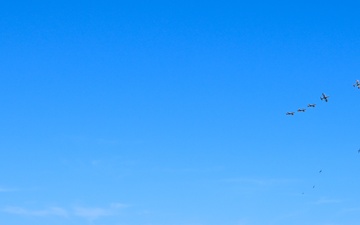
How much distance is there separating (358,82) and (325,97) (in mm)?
17692

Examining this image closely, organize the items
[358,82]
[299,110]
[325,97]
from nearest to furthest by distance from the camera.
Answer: [358,82] → [299,110] → [325,97]

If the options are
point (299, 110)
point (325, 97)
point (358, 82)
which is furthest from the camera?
point (325, 97)

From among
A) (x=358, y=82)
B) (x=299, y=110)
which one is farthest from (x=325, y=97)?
(x=358, y=82)

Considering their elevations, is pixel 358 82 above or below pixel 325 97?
below

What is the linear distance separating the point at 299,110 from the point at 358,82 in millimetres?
13886

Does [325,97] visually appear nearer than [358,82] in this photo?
No

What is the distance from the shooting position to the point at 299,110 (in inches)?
2603

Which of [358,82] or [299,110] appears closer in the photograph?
[358,82]

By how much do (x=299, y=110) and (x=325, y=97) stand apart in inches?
419

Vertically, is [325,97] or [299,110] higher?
[325,97]

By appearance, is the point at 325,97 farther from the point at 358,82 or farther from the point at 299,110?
the point at 358,82

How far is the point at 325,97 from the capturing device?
236 feet

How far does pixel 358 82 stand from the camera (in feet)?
179
